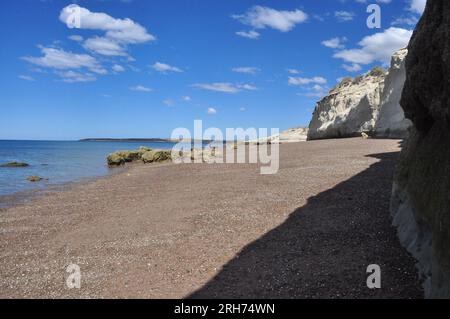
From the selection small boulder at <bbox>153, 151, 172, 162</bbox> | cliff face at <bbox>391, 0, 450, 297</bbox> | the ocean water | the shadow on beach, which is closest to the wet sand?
the shadow on beach

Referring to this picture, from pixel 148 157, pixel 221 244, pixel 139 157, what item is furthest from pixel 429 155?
pixel 139 157

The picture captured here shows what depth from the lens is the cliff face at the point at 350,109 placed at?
3834 centimetres

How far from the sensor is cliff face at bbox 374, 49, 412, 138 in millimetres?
30109

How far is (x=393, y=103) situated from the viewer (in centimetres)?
3097

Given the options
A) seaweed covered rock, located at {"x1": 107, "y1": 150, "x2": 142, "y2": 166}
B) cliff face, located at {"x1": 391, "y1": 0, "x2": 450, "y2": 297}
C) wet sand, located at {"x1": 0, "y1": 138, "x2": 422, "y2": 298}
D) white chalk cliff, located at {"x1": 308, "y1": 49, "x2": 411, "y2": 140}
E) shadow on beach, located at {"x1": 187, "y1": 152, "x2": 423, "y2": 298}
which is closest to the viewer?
cliff face, located at {"x1": 391, "y1": 0, "x2": 450, "y2": 297}

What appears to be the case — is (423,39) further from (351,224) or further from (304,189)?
(304,189)

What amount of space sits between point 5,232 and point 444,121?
36.8ft

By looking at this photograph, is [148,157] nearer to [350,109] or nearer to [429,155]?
[350,109]

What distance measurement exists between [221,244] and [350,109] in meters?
37.1

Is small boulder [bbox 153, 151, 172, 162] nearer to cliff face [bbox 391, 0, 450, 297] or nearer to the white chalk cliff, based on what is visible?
the white chalk cliff

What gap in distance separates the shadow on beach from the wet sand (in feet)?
0.06

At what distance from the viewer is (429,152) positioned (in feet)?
20.1

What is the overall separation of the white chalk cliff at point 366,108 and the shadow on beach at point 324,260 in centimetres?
2183

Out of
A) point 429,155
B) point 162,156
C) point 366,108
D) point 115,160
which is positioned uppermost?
point 366,108
